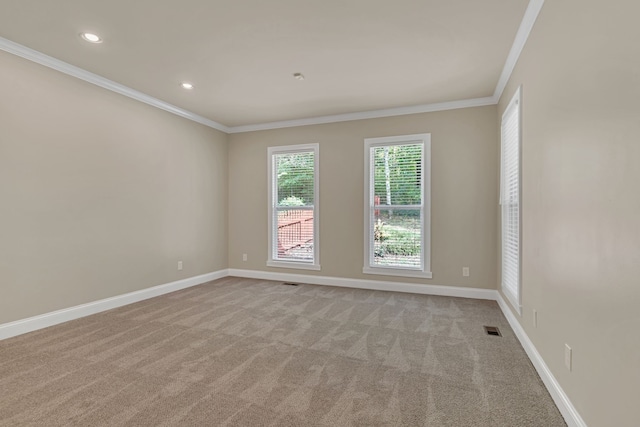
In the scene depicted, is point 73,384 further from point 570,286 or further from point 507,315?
point 507,315

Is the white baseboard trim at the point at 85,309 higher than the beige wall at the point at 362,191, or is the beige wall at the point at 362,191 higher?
the beige wall at the point at 362,191

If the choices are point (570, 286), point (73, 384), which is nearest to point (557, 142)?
point (570, 286)

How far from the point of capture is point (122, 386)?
7.02 feet

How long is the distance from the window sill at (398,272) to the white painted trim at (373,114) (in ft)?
7.52

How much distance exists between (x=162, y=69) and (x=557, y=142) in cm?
364

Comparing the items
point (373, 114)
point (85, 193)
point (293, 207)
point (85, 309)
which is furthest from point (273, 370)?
point (373, 114)

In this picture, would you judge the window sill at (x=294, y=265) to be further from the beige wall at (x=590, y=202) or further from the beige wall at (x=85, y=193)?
the beige wall at (x=590, y=202)

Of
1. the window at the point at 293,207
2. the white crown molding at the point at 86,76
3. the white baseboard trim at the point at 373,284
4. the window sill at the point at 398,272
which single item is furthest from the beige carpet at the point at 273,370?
the white crown molding at the point at 86,76

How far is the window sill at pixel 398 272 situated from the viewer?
180 inches

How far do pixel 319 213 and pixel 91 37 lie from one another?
11.4ft

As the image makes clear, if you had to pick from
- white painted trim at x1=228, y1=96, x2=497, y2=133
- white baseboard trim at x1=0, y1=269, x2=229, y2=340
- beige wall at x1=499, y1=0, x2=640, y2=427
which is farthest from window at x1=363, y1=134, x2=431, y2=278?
white baseboard trim at x1=0, y1=269, x2=229, y2=340

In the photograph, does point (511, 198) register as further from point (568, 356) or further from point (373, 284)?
point (373, 284)

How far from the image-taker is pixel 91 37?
2.78 metres

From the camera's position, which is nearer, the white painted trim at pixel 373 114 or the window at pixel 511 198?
the window at pixel 511 198
